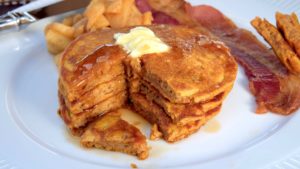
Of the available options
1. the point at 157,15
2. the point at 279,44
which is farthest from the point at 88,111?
the point at 279,44

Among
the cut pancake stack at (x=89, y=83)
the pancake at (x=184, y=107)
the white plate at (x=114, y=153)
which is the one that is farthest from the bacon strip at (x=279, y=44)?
the cut pancake stack at (x=89, y=83)

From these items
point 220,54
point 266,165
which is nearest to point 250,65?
point 220,54

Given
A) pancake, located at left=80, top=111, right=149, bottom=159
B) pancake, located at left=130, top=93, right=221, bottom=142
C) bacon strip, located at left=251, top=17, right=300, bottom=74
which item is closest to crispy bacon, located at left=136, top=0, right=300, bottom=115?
bacon strip, located at left=251, top=17, right=300, bottom=74

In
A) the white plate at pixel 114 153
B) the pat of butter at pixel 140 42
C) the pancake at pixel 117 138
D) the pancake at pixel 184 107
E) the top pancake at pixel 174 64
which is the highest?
the pat of butter at pixel 140 42

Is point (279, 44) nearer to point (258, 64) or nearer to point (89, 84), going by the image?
point (258, 64)

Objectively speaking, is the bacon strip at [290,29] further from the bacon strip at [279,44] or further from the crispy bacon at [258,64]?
the crispy bacon at [258,64]

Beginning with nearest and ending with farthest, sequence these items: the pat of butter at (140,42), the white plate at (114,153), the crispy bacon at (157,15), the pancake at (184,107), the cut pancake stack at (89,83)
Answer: the white plate at (114,153)
the pancake at (184,107)
the cut pancake stack at (89,83)
the pat of butter at (140,42)
the crispy bacon at (157,15)

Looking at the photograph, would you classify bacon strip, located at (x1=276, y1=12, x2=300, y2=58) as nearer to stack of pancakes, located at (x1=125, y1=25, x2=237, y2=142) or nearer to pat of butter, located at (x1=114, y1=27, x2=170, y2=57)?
stack of pancakes, located at (x1=125, y1=25, x2=237, y2=142)
